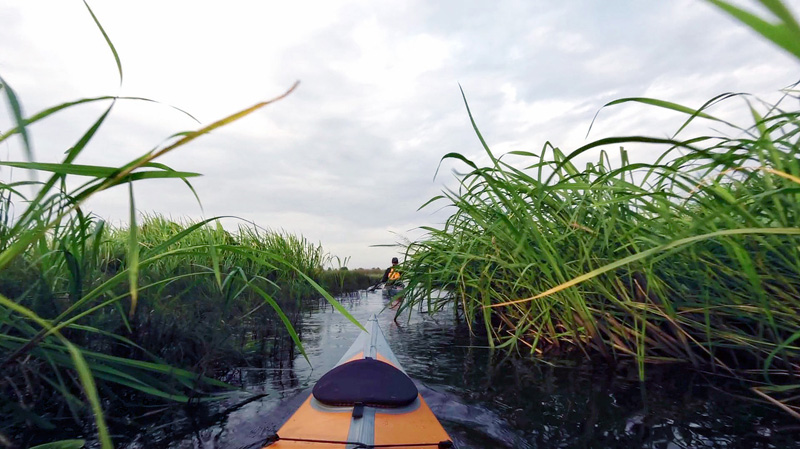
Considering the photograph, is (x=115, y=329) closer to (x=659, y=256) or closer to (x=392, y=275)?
(x=659, y=256)

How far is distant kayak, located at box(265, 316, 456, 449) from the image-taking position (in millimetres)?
2053

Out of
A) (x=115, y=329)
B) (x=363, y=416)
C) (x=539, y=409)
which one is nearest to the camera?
(x=363, y=416)

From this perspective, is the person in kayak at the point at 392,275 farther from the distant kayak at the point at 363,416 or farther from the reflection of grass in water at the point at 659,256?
the distant kayak at the point at 363,416

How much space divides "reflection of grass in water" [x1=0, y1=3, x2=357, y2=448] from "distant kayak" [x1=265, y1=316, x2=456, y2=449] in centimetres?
50

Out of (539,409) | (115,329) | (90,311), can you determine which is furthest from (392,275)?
(90,311)

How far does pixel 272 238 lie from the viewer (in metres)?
7.97

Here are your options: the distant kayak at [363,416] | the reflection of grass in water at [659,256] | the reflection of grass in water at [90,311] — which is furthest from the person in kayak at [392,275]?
the distant kayak at [363,416]

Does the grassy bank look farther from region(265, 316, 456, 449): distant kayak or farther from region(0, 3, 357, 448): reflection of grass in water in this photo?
region(265, 316, 456, 449): distant kayak

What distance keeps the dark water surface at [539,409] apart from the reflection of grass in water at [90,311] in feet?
1.04

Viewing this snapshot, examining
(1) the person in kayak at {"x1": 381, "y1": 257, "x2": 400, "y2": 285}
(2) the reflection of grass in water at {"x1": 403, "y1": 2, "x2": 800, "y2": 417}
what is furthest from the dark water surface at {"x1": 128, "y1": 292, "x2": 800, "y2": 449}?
(1) the person in kayak at {"x1": 381, "y1": 257, "x2": 400, "y2": 285}

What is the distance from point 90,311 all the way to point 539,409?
255cm

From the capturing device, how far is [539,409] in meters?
2.86

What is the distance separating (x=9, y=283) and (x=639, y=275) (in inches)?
156

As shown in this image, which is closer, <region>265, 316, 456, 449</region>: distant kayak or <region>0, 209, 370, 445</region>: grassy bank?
<region>0, 209, 370, 445</region>: grassy bank
